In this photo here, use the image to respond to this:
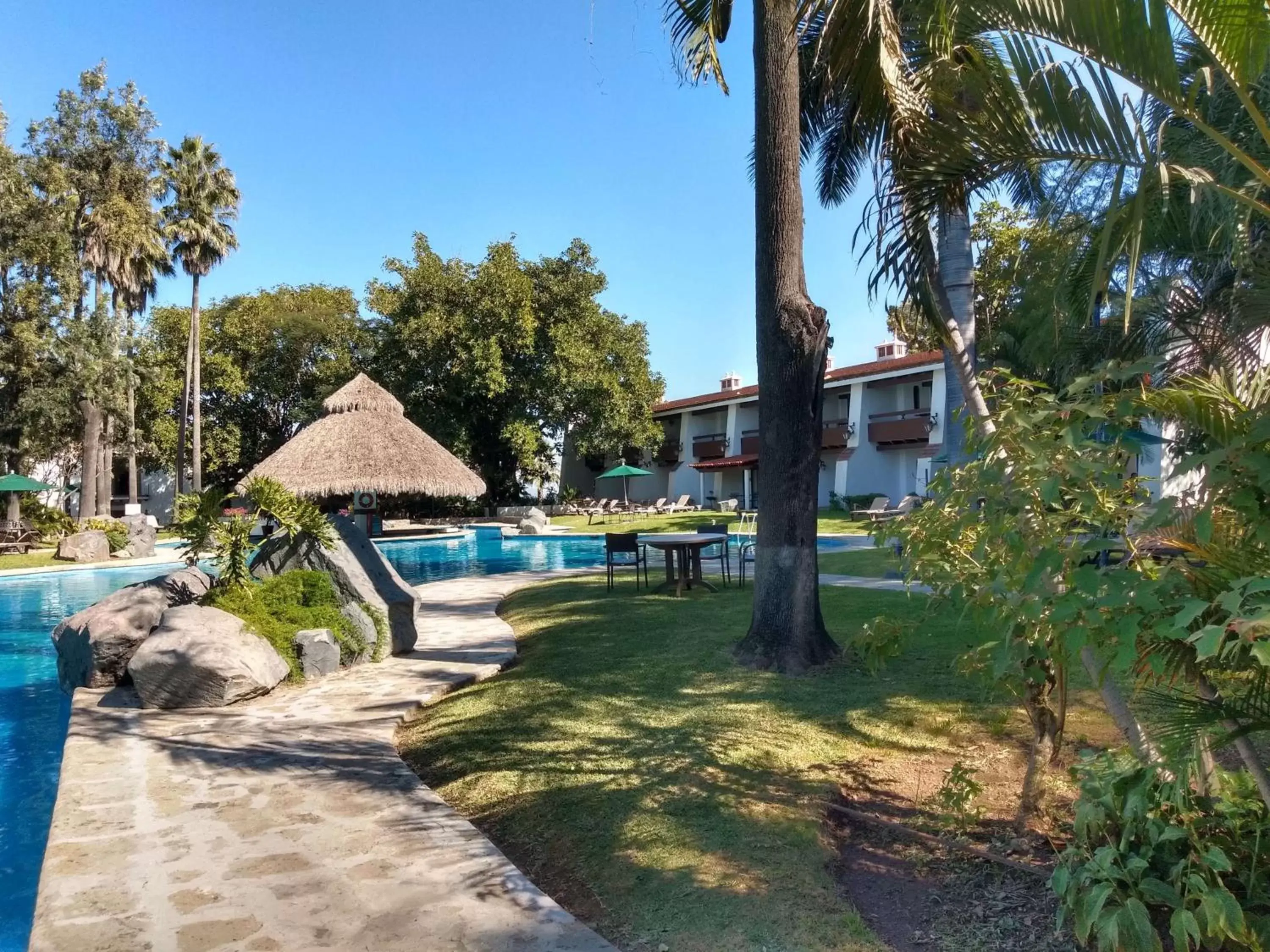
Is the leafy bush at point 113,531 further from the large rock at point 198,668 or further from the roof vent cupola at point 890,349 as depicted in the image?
the roof vent cupola at point 890,349

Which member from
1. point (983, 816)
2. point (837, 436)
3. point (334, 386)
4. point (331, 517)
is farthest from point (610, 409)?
point (983, 816)

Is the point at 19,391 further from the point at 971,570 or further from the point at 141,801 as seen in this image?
the point at 971,570

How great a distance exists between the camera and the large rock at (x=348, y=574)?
8109 millimetres

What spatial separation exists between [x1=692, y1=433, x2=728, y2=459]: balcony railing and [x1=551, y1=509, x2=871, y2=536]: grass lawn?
586 centimetres

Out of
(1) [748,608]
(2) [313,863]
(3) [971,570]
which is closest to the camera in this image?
(3) [971,570]

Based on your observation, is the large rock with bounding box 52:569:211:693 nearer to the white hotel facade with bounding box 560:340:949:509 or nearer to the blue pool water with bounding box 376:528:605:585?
the blue pool water with bounding box 376:528:605:585

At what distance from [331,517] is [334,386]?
990 inches

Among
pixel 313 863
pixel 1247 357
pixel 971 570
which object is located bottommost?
pixel 313 863

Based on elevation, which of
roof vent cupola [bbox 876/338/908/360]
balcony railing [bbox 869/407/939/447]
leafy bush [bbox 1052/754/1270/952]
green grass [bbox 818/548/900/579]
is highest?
roof vent cupola [bbox 876/338/908/360]

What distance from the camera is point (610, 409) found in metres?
32.0

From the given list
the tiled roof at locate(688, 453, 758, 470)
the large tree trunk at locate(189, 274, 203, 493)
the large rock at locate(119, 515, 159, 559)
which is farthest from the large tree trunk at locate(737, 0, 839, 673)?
the large tree trunk at locate(189, 274, 203, 493)

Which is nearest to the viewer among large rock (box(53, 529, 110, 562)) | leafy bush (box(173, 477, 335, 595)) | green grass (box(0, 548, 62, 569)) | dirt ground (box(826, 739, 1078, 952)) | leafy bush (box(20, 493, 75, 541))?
dirt ground (box(826, 739, 1078, 952))

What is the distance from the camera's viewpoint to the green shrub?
23.6 feet

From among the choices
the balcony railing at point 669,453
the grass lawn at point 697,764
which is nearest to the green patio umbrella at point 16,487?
the grass lawn at point 697,764
